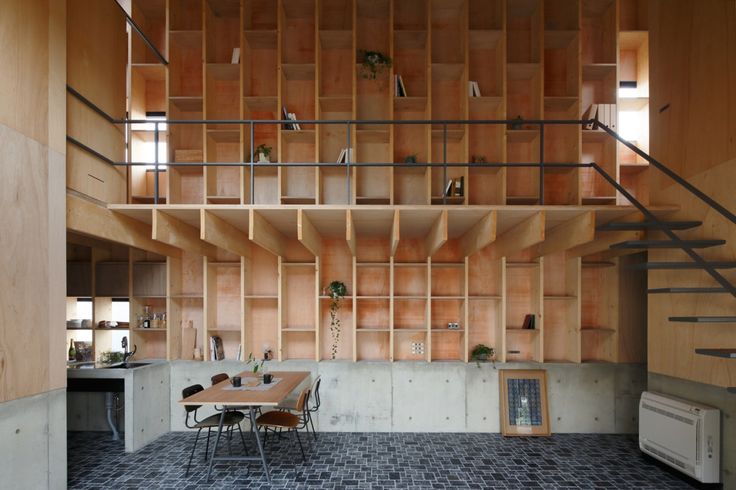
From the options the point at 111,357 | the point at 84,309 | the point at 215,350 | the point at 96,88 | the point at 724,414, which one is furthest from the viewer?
the point at 84,309

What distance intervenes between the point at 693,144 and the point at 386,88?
12.9ft

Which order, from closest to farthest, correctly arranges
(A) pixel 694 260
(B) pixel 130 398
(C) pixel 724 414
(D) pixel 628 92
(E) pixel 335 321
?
(A) pixel 694 260 → (C) pixel 724 414 → (B) pixel 130 398 → (E) pixel 335 321 → (D) pixel 628 92

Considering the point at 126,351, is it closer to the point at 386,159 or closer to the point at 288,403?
the point at 288,403

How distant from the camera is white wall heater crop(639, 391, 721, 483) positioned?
3.87 m

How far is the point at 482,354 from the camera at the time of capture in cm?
576


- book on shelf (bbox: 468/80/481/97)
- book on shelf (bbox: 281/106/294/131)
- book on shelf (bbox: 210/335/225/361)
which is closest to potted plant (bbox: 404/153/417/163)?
book on shelf (bbox: 468/80/481/97)

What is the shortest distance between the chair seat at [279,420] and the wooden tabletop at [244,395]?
353 mm

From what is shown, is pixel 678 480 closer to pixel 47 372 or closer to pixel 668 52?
pixel 668 52

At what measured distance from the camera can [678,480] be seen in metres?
4.30

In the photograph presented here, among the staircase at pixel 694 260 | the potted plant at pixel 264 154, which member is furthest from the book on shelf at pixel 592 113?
the potted plant at pixel 264 154

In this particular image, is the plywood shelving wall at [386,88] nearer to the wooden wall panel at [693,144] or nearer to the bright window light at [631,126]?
the bright window light at [631,126]

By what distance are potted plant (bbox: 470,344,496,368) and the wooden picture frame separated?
271 millimetres

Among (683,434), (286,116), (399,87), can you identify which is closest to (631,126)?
(399,87)

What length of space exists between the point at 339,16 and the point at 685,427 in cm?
677
